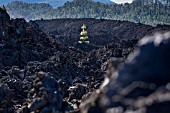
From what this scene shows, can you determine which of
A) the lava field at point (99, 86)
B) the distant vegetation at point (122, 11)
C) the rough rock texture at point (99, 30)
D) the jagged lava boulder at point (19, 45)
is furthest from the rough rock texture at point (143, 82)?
the distant vegetation at point (122, 11)

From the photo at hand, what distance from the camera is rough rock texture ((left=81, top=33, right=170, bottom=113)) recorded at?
226 inches

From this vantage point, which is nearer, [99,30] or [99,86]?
[99,86]

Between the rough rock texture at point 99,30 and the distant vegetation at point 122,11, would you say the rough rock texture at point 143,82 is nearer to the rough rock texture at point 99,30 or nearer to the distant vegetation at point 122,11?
the rough rock texture at point 99,30

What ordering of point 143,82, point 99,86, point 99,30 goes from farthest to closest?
point 99,30
point 99,86
point 143,82

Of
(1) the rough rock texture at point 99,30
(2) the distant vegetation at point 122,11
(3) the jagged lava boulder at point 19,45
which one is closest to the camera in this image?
(3) the jagged lava boulder at point 19,45

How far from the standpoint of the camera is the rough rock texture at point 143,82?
226 inches

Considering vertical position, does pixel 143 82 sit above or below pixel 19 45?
above

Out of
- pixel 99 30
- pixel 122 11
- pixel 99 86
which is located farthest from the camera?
pixel 122 11

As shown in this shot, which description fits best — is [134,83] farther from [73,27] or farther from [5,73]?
[73,27]

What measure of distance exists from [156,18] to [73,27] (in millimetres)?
46586

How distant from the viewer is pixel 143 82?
5.98 meters

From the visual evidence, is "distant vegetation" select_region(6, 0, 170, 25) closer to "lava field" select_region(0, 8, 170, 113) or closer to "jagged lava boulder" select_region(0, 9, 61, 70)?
"jagged lava boulder" select_region(0, 9, 61, 70)

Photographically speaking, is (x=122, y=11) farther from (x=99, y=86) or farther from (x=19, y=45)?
(x=99, y=86)

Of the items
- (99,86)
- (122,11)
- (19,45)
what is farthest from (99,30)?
(99,86)
